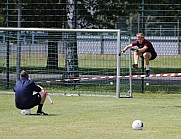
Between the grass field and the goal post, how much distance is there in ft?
9.41

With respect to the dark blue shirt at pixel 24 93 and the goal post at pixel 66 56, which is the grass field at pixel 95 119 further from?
the goal post at pixel 66 56

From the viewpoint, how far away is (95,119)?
15.5m

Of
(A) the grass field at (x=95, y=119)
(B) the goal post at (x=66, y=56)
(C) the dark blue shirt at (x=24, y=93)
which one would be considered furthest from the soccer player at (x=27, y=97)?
(B) the goal post at (x=66, y=56)

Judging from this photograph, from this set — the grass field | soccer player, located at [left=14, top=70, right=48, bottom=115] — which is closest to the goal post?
the grass field

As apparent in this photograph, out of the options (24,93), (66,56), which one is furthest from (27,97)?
(66,56)

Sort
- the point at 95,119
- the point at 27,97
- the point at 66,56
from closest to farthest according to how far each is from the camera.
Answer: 1. the point at 95,119
2. the point at 27,97
3. the point at 66,56

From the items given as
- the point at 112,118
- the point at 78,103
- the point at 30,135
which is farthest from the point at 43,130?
the point at 78,103

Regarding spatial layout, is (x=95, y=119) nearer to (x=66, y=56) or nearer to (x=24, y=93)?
(x=24, y=93)

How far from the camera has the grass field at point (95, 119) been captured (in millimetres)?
12805

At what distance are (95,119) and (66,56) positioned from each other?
9.34 metres

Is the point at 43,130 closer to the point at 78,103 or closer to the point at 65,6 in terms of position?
the point at 78,103

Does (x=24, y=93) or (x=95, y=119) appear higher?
(x=24, y=93)

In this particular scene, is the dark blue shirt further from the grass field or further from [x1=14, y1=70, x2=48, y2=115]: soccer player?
the grass field

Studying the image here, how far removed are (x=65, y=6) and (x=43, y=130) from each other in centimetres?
1338
